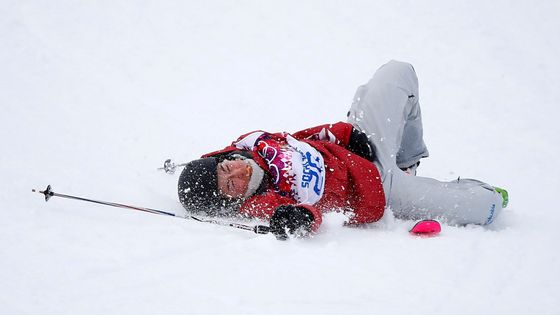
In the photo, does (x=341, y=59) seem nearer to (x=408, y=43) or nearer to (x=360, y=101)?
(x=408, y=43)

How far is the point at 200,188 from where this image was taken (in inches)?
124

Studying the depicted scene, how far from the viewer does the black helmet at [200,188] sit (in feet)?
10.3

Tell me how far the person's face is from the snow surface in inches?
12.6

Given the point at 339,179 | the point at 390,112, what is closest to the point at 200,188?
the point at 339,179

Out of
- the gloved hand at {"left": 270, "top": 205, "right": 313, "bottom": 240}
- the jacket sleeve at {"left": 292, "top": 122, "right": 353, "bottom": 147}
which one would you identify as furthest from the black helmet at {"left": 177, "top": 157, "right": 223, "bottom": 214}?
the jacket sleeve at {"left": 292, "top": 122, "right": 353, "bottom": 147}

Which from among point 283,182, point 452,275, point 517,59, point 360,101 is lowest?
point 452,275

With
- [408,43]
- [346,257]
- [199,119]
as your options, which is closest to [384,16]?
[408,43]

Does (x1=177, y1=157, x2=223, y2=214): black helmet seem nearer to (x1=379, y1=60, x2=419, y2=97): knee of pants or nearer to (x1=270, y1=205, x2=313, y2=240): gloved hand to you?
(x1=270, y1=205, x2=313, y2=240): gloved hand

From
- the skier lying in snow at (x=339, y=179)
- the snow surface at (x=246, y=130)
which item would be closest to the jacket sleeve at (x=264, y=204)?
the skier lying in snow at (x=339, y=179)

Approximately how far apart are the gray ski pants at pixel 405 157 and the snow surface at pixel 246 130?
173 millimetres

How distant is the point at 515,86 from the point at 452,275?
13.6 feet

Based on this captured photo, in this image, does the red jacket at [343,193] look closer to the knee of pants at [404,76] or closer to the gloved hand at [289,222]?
the gloved hand at [289,222]

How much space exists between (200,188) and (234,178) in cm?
21

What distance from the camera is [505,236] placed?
2.95 m
